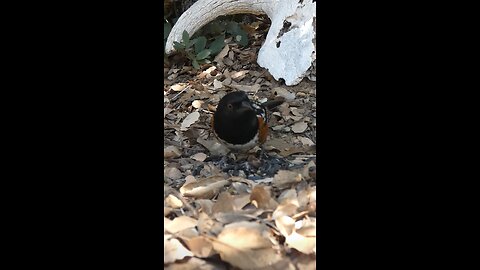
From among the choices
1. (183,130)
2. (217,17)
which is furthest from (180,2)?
(183,130)

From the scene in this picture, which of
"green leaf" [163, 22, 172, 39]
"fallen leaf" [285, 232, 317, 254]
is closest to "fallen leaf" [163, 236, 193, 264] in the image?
"fallen leaf" [285, 232, 317, 254]

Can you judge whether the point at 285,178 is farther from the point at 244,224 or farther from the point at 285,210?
the point at 244,224

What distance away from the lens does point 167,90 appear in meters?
3.83

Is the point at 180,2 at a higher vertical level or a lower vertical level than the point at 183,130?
higher

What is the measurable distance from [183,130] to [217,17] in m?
1.57

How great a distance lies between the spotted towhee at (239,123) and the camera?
9.52 feet

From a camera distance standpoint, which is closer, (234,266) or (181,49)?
(234,266)

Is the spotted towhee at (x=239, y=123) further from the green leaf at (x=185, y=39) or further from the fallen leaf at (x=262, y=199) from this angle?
the green leaf at (x=185, y=39)

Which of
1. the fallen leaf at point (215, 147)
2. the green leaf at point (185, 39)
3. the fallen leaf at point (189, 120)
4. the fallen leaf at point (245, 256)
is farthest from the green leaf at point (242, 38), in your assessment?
the fallen leaf at point (245, 256)

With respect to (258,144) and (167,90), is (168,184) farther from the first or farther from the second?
(167,90)

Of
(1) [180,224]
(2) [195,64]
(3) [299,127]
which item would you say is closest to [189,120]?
(3) [299,127]

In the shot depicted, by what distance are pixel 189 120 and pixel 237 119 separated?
0.61 meters

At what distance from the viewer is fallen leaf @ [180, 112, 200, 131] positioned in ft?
11.0

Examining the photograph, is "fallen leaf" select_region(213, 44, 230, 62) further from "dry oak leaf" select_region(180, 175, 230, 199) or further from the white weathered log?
"dry oak leaf" select_region(180, 175, 230, 199)
